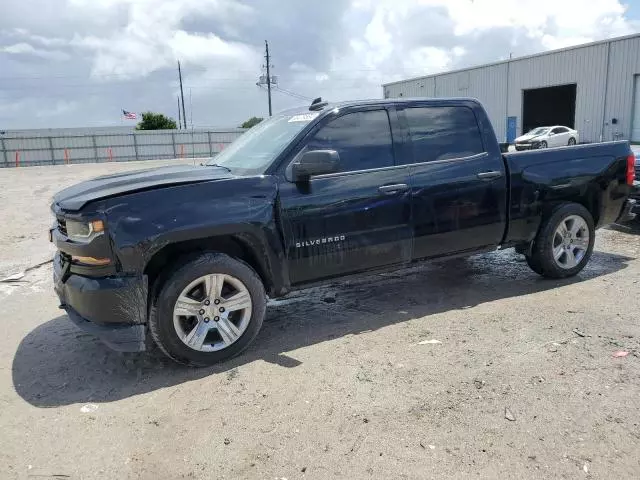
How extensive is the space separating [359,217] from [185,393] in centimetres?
191

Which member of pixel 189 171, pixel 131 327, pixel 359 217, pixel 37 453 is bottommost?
pixel 37 453

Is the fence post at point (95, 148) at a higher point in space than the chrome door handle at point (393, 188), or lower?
higher

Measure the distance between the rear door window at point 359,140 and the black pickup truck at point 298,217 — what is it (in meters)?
0.01

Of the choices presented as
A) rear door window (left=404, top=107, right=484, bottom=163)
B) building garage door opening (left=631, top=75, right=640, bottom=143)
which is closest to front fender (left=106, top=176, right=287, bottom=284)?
rear door window (left=404, top=107, right=484, bottom=163)

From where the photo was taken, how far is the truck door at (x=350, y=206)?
4148 millimetres

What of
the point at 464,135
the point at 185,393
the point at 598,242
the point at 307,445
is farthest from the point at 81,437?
the point at 598,242

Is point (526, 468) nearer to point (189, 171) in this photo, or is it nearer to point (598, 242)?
point (189, 171)

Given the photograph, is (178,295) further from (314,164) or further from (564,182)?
(564,182)

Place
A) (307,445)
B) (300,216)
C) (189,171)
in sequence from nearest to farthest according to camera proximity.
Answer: (307,445), (300,216), (189,171)

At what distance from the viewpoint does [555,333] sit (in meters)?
4.23

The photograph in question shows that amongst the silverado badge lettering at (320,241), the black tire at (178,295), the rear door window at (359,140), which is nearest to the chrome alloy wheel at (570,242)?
the rear door window at (359,140)

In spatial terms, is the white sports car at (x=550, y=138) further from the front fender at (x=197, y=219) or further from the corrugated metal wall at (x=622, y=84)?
the front fender at (x=197, y=219)

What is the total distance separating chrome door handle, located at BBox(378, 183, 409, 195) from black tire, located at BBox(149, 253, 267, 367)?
1.30 meters

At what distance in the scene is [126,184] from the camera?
394 cm
